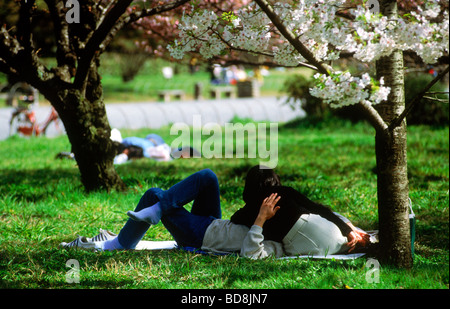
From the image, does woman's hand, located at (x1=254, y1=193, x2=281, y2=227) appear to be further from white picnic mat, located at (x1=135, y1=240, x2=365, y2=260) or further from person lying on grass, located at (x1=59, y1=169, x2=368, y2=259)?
white picnic mat, located at (x1=135, y1=240, x2=365, y2=260)

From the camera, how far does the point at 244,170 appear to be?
26.0 feet

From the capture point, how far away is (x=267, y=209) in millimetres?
4047

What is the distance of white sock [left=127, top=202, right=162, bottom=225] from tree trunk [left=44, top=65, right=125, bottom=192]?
2.12 metres

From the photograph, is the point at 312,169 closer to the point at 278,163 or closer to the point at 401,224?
the point at 278,163

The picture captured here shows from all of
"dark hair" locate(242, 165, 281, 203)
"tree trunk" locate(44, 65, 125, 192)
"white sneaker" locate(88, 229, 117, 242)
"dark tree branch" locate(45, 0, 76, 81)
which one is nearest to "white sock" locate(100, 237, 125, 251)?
"white sneaker" locate(88, 229, 117, 242)

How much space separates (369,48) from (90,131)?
3.54 meters

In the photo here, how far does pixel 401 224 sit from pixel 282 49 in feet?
4.56

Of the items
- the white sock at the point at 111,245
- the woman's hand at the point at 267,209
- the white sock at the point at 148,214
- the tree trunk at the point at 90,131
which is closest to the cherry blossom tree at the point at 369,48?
the woman's hand at the point at 267,209

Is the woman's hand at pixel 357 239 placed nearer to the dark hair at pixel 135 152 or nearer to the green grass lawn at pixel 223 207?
the green grass lawn at pixel 223 207

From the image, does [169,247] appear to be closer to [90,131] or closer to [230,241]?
[230,241]

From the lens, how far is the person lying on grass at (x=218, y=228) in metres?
4.12

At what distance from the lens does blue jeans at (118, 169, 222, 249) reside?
171 inches

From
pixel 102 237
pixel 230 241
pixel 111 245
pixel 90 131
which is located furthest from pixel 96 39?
pixel 230 241
